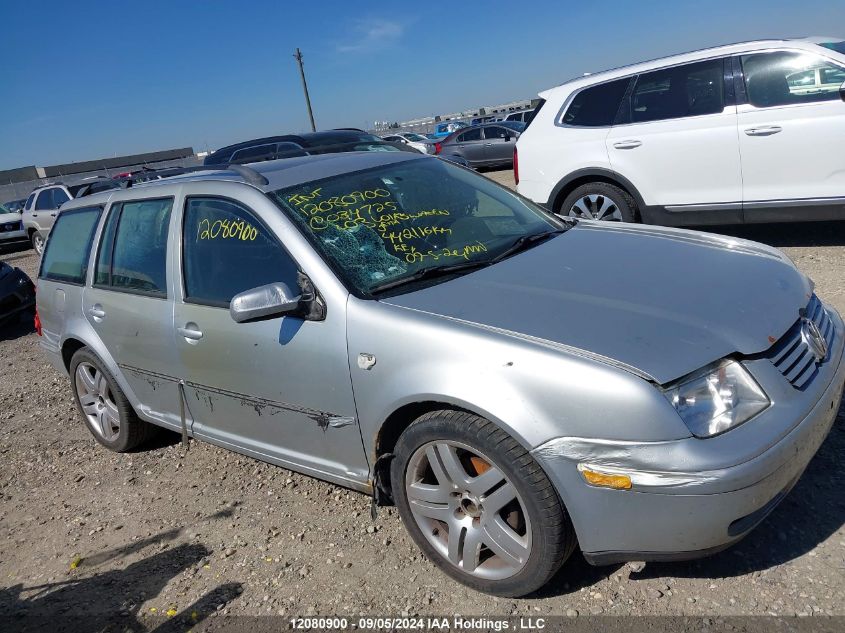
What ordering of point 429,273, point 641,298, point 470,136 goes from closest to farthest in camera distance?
point 641,298
point 429,273
point 470,136

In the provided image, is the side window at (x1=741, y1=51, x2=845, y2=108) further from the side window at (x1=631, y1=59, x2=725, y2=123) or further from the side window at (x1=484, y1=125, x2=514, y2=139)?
the side window at (x1=484, y1=125, x2=514, y2=139)

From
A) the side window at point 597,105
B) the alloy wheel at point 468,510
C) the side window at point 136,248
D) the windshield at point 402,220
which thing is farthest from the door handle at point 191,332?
the side window at point 597,105

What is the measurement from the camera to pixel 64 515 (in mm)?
3826

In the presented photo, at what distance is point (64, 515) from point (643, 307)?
11.0 ft

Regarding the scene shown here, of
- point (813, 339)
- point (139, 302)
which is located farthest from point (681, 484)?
point (139, 302)

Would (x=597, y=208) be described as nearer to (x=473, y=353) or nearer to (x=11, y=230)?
(x=473, y=353)

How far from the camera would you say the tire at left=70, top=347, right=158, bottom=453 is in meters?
4.18

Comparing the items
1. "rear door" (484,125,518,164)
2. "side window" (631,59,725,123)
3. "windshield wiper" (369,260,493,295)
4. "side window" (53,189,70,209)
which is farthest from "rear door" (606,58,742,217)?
"side window" (53,189,70,209)

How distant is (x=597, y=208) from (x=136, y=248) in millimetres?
4521

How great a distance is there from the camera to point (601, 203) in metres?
6.75

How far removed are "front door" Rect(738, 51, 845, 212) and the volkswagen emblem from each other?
362 cm

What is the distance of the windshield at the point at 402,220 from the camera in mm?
2939

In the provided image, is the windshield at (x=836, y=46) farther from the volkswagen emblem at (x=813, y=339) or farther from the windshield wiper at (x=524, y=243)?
the volkswagen emblem at (x=813, y=339)

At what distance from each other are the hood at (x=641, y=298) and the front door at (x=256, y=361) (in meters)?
0.46
